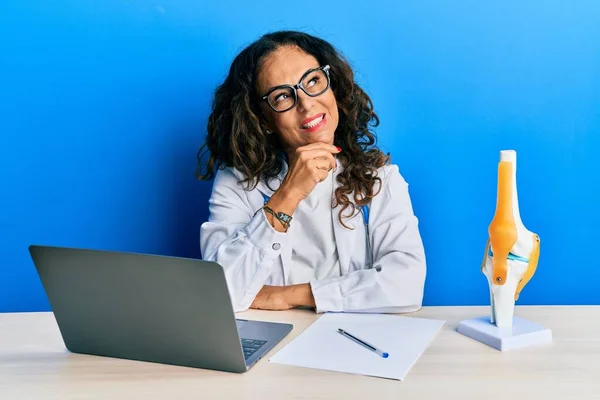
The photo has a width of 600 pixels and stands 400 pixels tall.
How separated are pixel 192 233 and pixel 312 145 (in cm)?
77

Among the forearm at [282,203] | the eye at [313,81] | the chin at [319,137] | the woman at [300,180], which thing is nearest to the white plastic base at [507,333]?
the woman at [300,180]

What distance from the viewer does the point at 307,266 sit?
2.00 meters

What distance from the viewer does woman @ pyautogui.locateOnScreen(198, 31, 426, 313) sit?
1726 millimetres

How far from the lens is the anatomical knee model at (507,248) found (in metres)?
1.26

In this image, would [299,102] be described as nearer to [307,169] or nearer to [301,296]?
[307,169]

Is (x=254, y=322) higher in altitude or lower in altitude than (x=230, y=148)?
lower

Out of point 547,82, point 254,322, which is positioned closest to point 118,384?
point 254,322

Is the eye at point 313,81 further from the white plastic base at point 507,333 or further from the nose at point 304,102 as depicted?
the white plastic base at point 507,333

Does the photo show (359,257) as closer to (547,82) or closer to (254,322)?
(254,322)

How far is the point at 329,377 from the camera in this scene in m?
1.11

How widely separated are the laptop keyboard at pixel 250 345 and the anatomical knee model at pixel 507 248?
0.48m

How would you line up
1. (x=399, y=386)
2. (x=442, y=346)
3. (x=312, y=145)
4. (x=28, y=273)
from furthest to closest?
1. (x=28, y=273)
2. (x=312, y=145)
3. (x=442, y=346)
4. (x=399, y=386)

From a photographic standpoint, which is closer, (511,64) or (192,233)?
(511,64)

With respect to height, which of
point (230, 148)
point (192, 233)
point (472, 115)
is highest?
point (472, 115)
